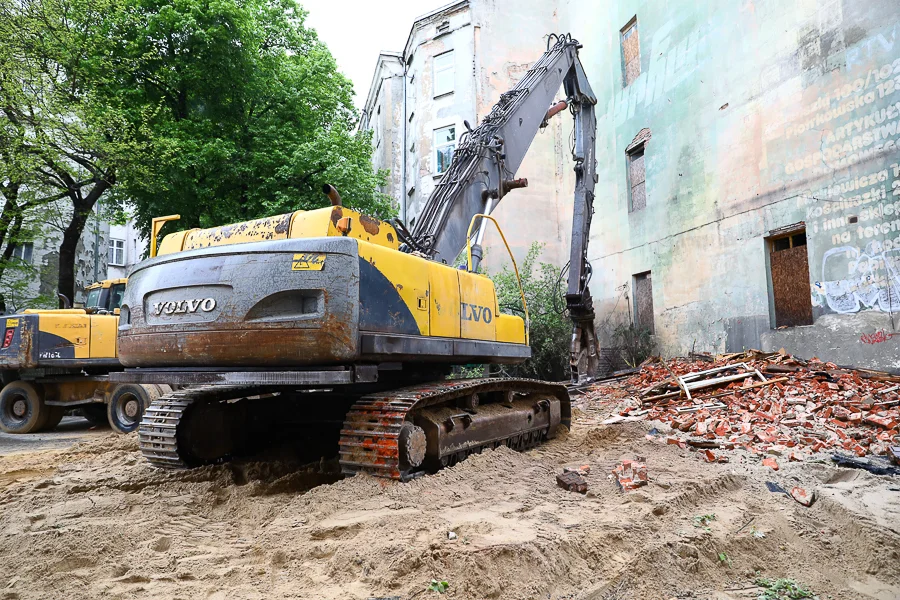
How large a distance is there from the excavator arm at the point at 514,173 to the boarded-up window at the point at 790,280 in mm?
3553

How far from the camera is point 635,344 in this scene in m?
15.4

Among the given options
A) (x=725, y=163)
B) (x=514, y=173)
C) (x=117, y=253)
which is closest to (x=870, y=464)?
(x=514, y=173)

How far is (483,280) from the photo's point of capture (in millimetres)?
5926

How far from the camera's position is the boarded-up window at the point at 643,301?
1555cm

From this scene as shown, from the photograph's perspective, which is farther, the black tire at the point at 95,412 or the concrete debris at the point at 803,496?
the black tire at the point at 95,412

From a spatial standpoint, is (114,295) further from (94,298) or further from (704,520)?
(704,520)

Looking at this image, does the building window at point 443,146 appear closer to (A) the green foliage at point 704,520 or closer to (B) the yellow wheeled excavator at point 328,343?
(B) the yellow wheeled excavator at point 328,343

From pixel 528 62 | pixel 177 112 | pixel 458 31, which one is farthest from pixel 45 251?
pixel 528 62

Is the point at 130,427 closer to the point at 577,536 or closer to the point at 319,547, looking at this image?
the point at 319,547

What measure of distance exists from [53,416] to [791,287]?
13897 millimetres

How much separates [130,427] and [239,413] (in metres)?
5.36

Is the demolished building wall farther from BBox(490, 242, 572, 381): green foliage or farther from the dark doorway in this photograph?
BBox(490, 242, 572, 381): green foliage

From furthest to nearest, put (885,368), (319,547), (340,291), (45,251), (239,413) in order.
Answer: (45,251) → (885,368) → (239,413) → (340,291) → (319,547)

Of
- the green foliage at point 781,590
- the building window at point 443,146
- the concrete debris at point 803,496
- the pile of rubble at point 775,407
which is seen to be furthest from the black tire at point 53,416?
the building window at point 443,146
